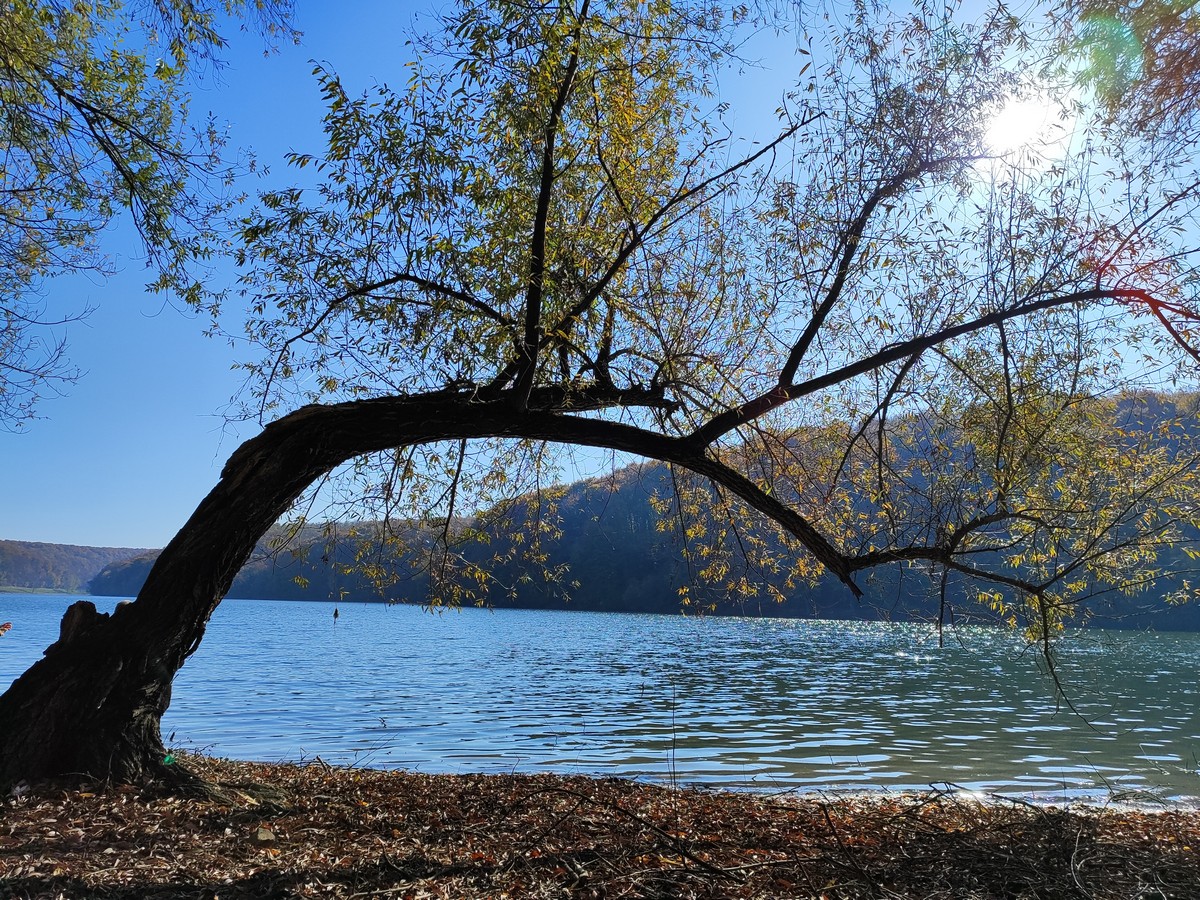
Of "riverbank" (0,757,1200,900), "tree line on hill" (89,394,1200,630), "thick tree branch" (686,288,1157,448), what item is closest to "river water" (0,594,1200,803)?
"tree line on hill" (89,394,1200,630)

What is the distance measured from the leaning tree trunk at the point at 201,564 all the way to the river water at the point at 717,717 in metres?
2.10

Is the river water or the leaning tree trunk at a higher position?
the leaning tree trunk

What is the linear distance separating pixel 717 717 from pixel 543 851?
16642 millimetres

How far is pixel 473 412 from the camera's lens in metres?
7.24

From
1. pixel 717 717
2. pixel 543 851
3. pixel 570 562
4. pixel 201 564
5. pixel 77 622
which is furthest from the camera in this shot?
pixel 717 717

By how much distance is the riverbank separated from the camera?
438 cm

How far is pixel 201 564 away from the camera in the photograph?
274 inches

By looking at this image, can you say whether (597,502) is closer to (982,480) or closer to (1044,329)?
(982,480)

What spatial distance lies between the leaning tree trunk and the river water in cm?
210

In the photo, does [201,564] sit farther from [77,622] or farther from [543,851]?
[543,851]

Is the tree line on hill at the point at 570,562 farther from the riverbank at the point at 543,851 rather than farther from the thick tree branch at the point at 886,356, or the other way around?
the riverbank at the point at 543,851

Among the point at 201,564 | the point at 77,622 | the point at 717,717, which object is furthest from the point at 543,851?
the point at 717,717

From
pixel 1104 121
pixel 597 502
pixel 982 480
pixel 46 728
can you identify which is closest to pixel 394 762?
pixel 597 502

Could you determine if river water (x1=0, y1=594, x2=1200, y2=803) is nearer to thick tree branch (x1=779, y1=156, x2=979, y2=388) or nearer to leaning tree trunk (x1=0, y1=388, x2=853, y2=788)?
leaning tree trunk (x1=0, y1=388, x2=853, y2=788)
